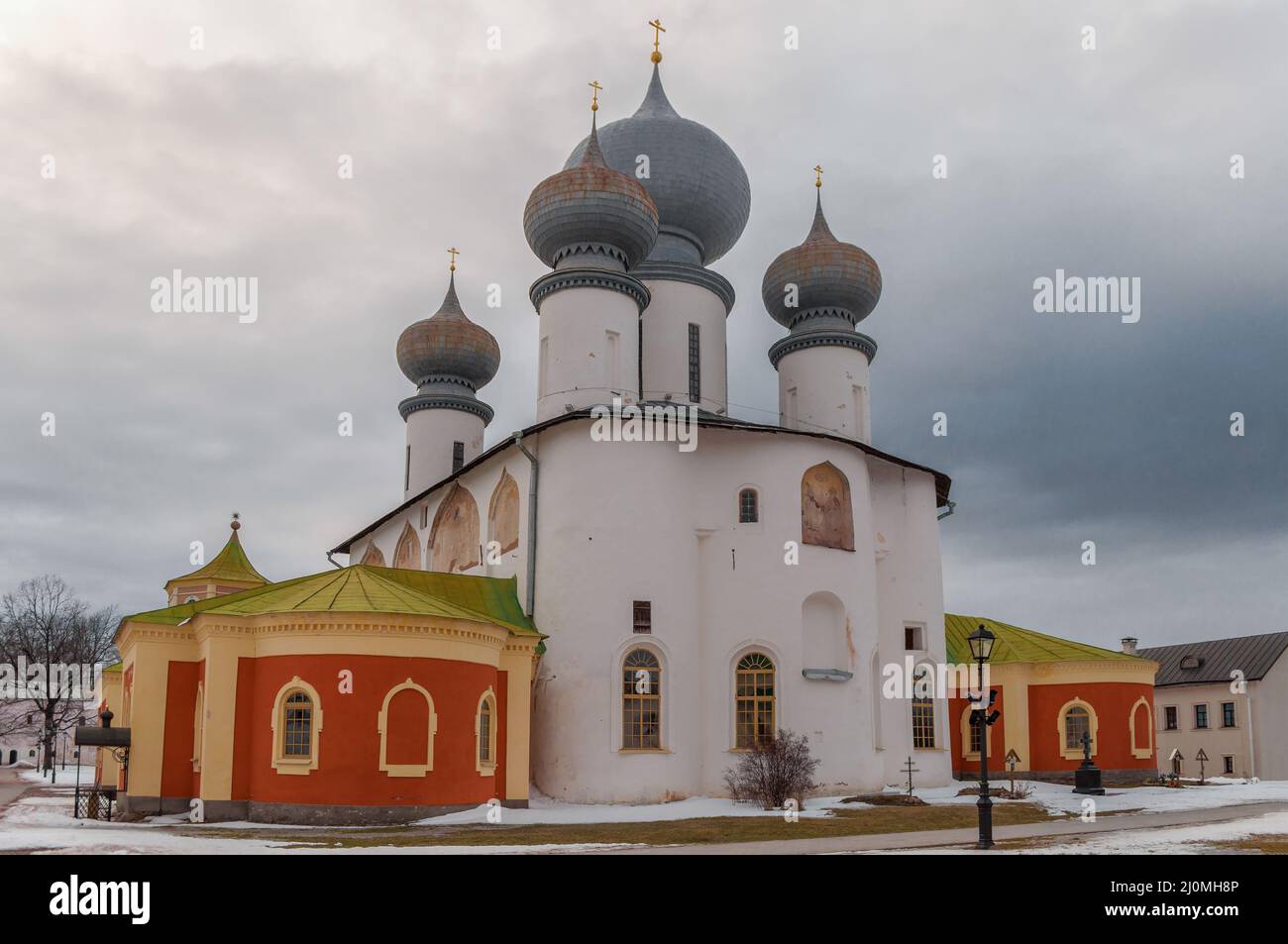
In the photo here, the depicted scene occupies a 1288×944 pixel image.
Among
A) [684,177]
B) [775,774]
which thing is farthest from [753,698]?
[684,177]

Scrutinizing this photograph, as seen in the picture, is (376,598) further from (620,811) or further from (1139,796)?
(1139,796)

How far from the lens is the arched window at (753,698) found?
85.1 ft

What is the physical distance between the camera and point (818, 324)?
1286 inches

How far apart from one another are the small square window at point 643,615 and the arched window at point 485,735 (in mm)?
3944

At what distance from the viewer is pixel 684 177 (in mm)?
33094

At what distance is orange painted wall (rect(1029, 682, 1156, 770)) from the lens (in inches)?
1249

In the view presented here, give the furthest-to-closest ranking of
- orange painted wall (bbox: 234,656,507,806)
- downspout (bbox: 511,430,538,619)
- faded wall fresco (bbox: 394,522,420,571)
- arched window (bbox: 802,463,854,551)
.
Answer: faded wall fresco (bbox: 394,522,420,571)
arched window (bbox: 802,463,854,551)
downspout (bbox: 511,430,538,619)
orange painted wall (bbox: 234,656,507,806)

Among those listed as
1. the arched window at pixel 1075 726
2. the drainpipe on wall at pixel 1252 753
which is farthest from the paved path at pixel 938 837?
the drainpipe on wall at pixel 1252 753

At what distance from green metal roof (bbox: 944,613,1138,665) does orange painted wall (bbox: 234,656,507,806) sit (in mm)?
16024

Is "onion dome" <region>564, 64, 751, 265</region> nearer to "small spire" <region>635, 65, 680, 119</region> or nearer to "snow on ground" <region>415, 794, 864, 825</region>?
"small spire" <region>635, 65, 680, 119</region>

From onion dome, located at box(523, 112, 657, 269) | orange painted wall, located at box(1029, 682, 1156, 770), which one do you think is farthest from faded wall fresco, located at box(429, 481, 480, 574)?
orange painted wall, located at box(1029, 682, 1156, 770)

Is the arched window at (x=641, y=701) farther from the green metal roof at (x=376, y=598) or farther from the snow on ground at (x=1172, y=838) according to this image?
the snow on ground at (x=1172, y=838)

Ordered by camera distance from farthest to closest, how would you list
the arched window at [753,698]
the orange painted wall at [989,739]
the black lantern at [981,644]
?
the orange painted wall at [989,739] < the arched window at [753,698] < the black lantern at [981,644]
